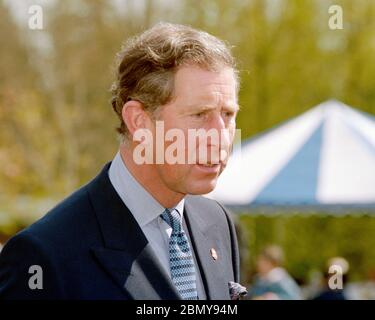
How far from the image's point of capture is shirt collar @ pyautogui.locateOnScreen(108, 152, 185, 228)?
2.35 m

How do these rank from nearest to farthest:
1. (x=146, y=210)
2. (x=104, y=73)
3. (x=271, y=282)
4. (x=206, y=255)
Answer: (x=146, y=210) → (x=206, y=255) → (x=271, y=282) → (x=104, y=73)

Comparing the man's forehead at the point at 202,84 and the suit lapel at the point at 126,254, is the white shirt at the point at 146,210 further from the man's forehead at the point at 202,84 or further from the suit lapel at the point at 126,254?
the man's forehead at the point at 202,84

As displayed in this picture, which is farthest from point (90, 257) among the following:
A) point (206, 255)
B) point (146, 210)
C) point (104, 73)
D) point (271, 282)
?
point (104, 73)

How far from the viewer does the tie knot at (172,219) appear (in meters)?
2.39

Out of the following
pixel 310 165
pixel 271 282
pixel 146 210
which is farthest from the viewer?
pixel 271 282

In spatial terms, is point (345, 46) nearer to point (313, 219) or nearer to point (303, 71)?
point (303, 71)

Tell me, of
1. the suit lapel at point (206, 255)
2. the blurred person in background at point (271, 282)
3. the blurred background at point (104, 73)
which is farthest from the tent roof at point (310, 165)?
the blurred background at point (104, 73)

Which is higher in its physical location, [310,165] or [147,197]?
[310,165]

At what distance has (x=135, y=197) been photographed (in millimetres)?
2357

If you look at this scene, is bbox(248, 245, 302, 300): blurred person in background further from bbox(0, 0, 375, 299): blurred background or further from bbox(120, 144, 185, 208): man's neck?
bbox(0, 0, 375, 299): blurred background

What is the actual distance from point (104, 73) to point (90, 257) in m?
13.9

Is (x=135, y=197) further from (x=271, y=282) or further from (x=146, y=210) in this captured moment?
(x=271, y=282)

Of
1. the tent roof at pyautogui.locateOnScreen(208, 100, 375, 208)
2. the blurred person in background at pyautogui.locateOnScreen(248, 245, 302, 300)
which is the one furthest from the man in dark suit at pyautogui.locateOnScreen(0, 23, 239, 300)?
the blurred person in background at pyautogui.locateOnScreen(248, 245, 302, 300)
